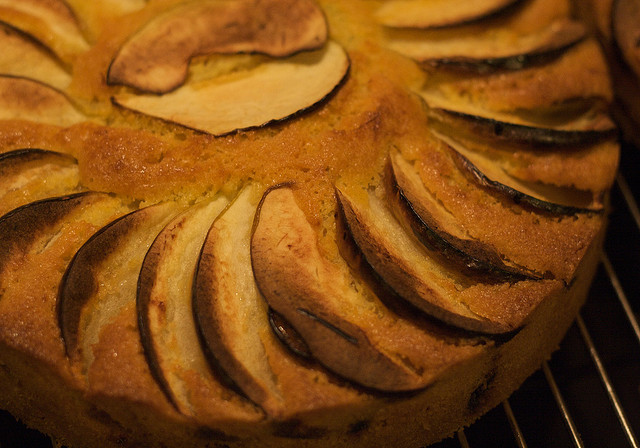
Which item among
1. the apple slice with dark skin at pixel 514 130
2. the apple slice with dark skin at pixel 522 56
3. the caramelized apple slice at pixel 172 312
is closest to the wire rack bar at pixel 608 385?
the apple slice with dark skin at pixel 514 130

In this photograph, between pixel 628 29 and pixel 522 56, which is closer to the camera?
pixel 522 56

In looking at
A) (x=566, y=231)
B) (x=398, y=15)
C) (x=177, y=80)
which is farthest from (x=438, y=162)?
(x=177, y=80)

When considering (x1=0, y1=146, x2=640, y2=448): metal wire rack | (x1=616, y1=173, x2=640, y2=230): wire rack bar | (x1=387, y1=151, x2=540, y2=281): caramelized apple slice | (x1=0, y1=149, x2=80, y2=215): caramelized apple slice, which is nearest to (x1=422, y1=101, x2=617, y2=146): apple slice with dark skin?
(x1=387, y1=151, x2=540, y2=281): caramelized apple slice

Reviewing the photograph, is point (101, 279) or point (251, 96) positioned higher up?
point (251, 96)

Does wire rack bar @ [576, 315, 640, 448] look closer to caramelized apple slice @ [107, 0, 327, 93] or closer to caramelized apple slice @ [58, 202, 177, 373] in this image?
caramelized apple slice @ [107, 0, 327, 93]

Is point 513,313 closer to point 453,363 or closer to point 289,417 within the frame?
point 453,363

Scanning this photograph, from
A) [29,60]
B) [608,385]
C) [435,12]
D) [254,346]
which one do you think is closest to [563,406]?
[608,385]

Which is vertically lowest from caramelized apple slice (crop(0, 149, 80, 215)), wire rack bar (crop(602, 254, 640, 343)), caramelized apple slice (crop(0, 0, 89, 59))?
wire rack bar (crop(602, 254, 640, 343))

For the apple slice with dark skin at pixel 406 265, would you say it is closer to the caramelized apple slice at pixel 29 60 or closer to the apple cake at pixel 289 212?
the apple cake at pixel 289 212

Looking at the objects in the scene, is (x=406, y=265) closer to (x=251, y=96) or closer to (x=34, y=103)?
(x=251, y=96)
